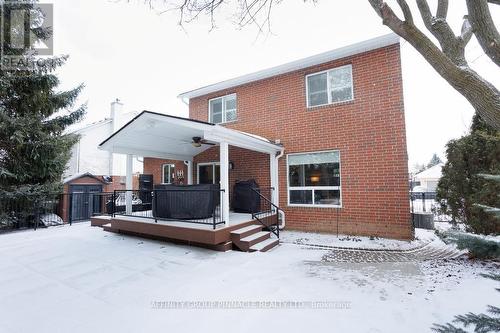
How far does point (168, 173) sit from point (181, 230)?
631 centimetres

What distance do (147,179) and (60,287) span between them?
8.49m

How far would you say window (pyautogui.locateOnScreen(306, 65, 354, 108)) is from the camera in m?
7.93

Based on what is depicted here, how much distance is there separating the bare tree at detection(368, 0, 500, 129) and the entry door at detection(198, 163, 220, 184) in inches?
323

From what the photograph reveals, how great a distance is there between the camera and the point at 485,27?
96.7 inches

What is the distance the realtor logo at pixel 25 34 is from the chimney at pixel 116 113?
22.9ft

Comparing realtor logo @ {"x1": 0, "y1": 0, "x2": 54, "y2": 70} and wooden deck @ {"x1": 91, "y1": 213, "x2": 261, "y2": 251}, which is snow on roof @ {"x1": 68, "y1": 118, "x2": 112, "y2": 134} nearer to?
realtor logo @ {"x1": 0, "y1": 0, "x2": 54, "y2": 70}

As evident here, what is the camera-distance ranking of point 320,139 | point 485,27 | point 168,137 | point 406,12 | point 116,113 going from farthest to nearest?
point 116,113 → point 320,139 → point 168,137 → point 406,12 → point 485,27

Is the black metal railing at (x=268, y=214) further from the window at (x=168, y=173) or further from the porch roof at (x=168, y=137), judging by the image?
the window at (x=168, y=173)

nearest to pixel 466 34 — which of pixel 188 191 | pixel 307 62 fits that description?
pixel 188 191

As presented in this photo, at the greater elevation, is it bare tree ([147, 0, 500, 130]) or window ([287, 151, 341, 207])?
bare tree ([147, 0, 500, 130])

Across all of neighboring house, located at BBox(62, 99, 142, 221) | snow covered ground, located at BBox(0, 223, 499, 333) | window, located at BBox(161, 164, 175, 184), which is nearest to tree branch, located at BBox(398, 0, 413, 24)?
snow covered ground, located at BBox(0, 223, 499, 333)

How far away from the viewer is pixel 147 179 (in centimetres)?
1212

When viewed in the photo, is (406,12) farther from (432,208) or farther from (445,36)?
(432,208)

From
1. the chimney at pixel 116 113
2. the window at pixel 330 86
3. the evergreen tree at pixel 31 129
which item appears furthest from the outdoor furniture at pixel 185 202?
the chimney at pixel 116 113
